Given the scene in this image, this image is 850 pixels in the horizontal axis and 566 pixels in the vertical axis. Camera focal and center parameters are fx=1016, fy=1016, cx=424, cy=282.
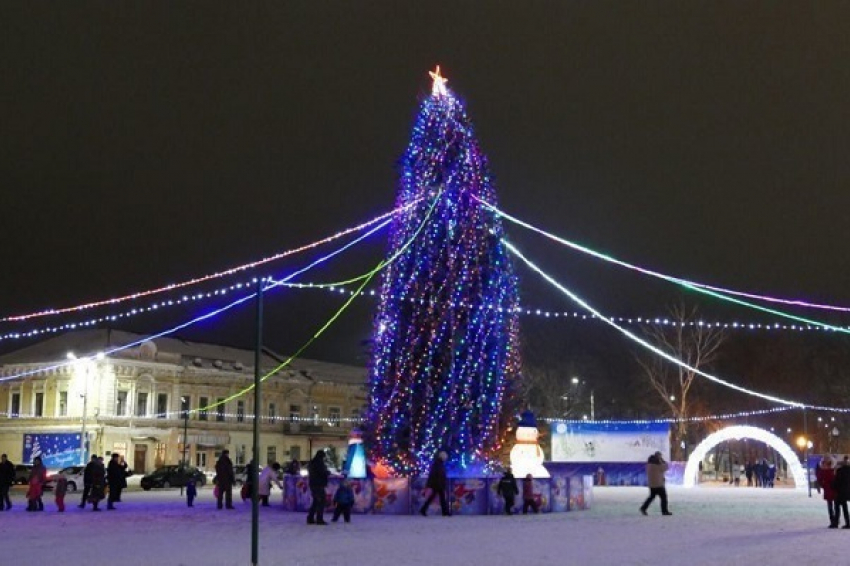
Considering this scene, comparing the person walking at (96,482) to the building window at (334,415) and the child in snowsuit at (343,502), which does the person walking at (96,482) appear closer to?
the child in snowsuit at (343,502)

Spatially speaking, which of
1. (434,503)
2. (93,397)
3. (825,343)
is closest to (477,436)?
(434,503)

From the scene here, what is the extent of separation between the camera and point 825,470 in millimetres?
19922

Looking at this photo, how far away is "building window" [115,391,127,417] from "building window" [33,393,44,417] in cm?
477

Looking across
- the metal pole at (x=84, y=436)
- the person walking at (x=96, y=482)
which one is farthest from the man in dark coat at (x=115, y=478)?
the metal pole at (x=84, y=436)

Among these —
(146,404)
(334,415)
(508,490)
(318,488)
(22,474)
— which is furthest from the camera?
(334,415)

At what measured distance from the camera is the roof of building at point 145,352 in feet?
219

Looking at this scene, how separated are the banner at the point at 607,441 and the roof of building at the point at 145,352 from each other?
73.4 ft

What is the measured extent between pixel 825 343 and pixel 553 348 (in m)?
16.9

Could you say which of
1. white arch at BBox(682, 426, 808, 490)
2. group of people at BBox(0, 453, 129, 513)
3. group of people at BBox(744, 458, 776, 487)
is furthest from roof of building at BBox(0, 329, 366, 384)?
group of people at BBox(0, 453, 129, 513)

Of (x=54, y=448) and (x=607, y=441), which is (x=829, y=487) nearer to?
(x=607, y=441)

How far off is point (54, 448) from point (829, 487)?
2127 inches

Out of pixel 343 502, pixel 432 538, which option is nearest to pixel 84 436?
pixel 343 502

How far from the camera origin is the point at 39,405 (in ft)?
214

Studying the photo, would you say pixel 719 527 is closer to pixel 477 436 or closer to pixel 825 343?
pixel 477 436
